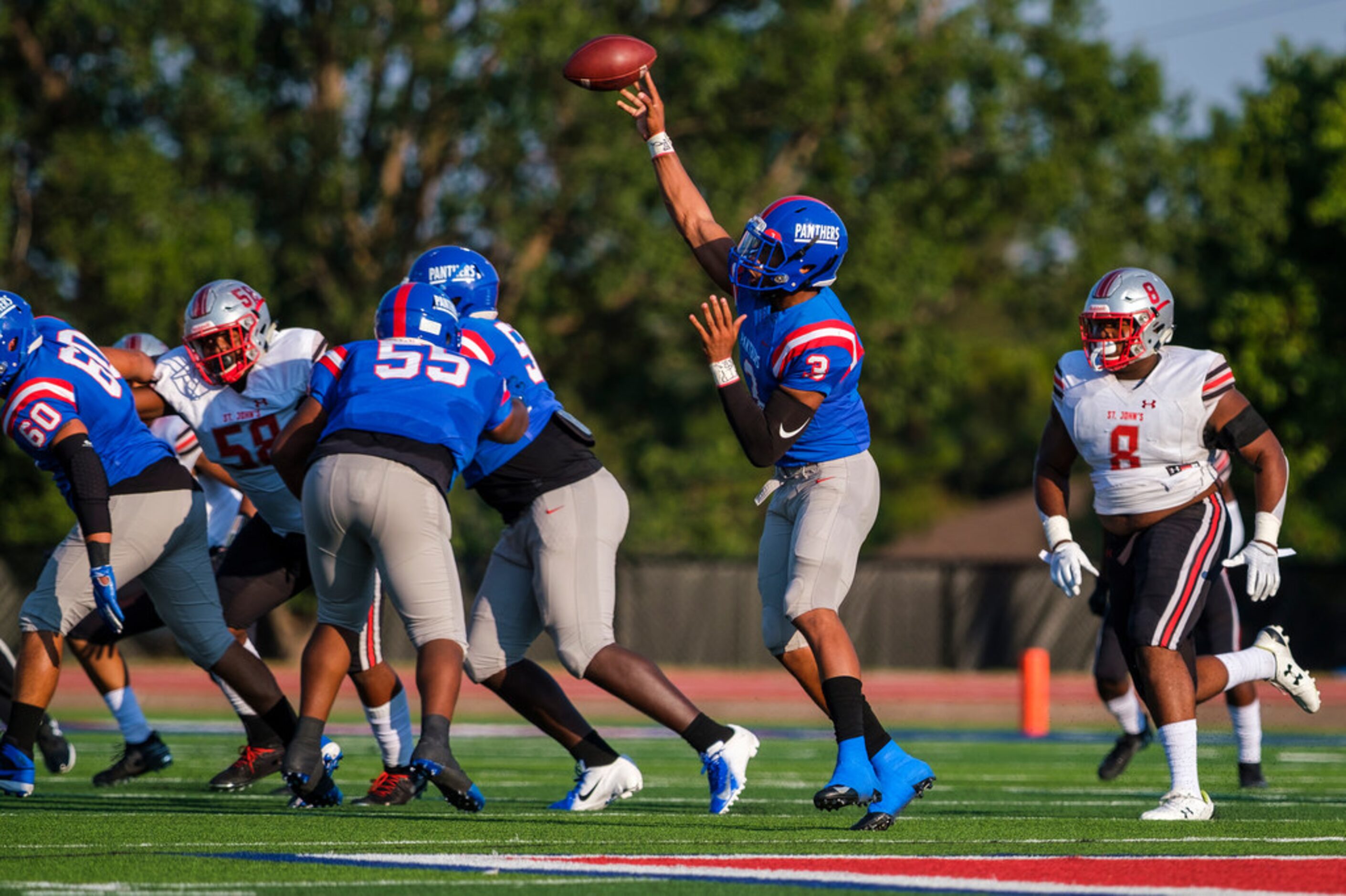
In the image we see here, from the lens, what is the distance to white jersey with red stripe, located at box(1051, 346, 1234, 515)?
688 cm

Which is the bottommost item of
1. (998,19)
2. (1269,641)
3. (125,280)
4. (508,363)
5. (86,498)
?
(1269,641)

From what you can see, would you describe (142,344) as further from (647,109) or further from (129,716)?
(647,109)

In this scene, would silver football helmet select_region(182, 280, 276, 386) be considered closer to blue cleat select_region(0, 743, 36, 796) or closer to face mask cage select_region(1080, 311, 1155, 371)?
blue cleat select_region(0, 743, 36, 796)

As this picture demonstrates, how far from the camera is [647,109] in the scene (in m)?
7.39

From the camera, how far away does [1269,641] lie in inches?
293

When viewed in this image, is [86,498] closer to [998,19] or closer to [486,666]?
[486,666]

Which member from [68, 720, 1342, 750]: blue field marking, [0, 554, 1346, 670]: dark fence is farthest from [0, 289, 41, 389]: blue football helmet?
[0, 554, 1346, 670]: dark fence

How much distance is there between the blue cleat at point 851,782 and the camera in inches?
223

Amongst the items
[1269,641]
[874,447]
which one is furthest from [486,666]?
[874,447]

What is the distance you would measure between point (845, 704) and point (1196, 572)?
1615 mm

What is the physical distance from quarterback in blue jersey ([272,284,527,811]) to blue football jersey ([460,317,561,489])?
0.20m

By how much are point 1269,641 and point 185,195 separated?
16.6 m

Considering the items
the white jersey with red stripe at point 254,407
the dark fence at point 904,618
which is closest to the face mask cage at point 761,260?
the white jersey with red stripe at point 254,407

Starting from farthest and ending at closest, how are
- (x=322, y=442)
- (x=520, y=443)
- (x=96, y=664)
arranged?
(x=96, y=664) < (x=520, y=443) < (x=322, y=442)
